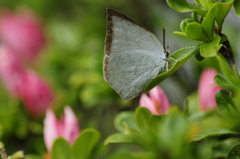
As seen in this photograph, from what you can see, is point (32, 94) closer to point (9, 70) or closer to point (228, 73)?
point (9, 70)

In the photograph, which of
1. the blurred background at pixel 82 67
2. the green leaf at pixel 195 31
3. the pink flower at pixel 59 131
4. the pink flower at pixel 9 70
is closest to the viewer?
the green leaf at pixel 195 31

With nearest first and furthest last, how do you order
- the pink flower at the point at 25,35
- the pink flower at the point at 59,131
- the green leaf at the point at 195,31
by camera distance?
1. the green leaf at the point at 195,31
2. the pink flower at the point at 59,131
3. the pink flower at the point at 25,35

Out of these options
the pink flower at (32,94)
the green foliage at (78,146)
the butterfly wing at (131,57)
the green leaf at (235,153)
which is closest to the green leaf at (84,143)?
the green foliage at (78,146)

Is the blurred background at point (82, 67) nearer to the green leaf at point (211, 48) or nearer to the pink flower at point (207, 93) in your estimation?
the pink flower at point (207, 93)

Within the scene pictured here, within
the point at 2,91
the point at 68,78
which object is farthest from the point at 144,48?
the point at 2,91

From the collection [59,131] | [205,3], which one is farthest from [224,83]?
[59,131]

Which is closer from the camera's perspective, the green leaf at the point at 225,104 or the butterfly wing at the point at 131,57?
the green leaf at the point at 225,104

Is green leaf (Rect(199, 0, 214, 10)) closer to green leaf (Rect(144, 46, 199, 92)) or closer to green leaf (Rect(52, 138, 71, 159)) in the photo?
green leaf (Rect(144, 46, 199, 92))

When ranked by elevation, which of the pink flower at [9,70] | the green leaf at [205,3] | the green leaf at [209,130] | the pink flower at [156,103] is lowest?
the green leaf at [209,130]
